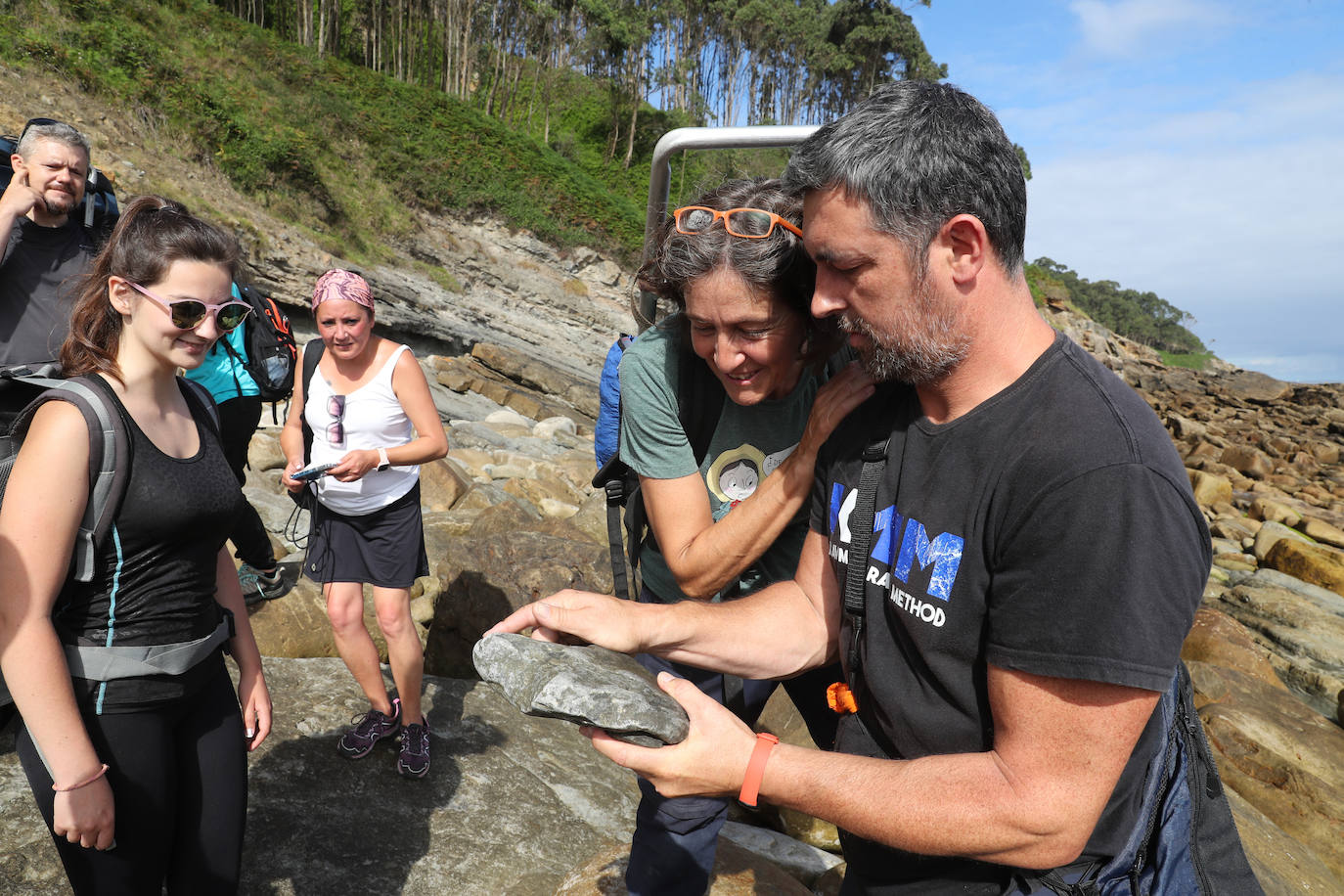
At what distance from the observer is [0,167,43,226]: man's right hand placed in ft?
12.6

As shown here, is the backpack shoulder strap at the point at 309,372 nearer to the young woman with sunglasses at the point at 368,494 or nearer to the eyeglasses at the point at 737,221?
the young woman with sunglasses at the point at 368,494

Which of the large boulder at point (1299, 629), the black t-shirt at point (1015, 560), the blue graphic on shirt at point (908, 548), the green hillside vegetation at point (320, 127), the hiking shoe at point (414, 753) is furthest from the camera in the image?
the green hillside vegetation at point (320, 127)

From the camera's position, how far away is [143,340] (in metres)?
2.30

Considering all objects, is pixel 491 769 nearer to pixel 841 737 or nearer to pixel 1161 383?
pixel 841 737

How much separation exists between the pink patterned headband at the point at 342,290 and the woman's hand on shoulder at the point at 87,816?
105 inches

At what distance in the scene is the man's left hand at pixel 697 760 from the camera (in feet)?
5.62

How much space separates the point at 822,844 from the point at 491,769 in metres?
1.73

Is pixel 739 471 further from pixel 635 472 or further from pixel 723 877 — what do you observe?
pixel 723 877

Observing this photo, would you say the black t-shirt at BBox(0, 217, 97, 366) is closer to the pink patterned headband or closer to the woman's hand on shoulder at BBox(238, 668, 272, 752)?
the pink patterned headband

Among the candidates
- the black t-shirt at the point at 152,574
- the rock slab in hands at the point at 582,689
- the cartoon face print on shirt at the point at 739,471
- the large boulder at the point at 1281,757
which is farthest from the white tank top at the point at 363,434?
the large boulder at the point at 1281,757

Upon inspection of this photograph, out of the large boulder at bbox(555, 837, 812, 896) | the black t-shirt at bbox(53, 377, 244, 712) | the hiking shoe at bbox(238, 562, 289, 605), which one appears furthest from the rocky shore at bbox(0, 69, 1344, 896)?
the black t-shirt at bbox(53, 377, 244, 712)

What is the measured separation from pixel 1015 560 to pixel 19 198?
457 cm

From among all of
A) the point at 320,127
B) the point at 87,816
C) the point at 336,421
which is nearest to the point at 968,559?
Answer: the point at 87,816

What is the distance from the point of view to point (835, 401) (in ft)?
6.95
